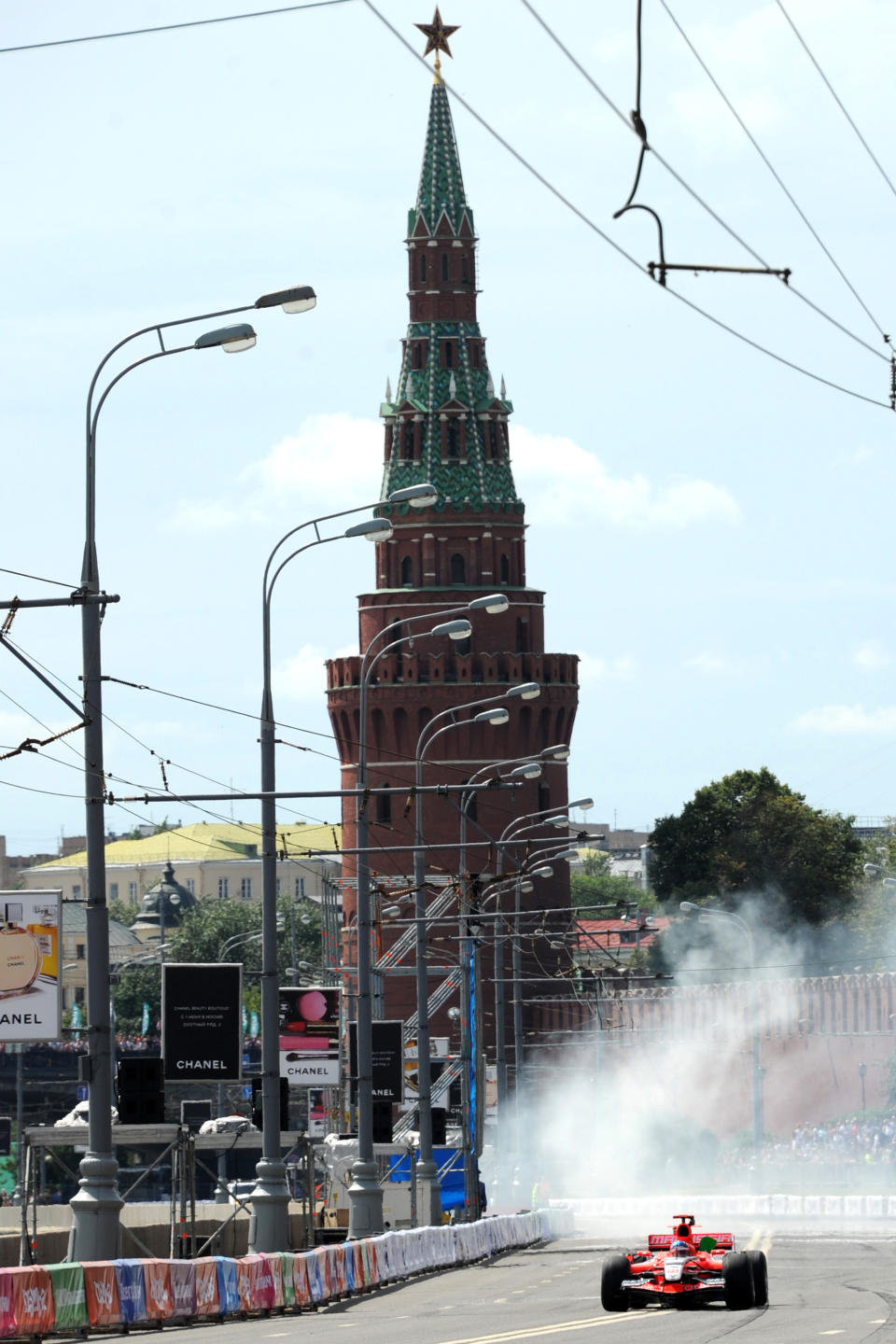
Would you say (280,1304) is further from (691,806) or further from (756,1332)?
Answer: (691,806)

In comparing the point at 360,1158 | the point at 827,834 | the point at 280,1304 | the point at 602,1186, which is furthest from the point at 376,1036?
the point at 827,834

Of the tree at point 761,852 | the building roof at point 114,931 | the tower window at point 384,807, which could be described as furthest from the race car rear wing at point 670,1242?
the building roof at point 114,931

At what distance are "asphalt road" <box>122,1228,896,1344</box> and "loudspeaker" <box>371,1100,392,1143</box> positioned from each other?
255cm

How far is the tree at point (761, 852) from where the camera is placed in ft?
408

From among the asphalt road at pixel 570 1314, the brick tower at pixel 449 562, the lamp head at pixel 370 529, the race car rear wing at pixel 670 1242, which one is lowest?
the asphalt road at pixel 570 1314

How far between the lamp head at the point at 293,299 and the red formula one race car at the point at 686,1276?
11112 millimetres

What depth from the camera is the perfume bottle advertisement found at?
43.4 metres

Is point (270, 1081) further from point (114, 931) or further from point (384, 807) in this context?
point (114, 931)

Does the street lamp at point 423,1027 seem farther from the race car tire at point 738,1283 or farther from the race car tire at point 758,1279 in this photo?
the race car tire at point 738,1283

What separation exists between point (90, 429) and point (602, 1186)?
255 ft

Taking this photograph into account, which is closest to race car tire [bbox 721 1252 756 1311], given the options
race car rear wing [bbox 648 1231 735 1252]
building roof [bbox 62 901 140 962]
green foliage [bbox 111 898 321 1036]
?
race car rear wing [bbox 648 1231 735 1252]

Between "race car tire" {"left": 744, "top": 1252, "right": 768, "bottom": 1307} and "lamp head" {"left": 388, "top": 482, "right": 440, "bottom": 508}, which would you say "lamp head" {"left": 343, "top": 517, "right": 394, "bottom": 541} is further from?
"race car tire" {"left": 744, "top": 1252, "right": 768, "bottom": 1307}

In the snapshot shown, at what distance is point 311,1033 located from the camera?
167 ft

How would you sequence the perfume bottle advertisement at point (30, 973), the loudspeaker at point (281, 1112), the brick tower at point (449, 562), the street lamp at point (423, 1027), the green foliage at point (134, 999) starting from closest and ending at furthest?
the loudspeaker at point (281, 1112), the perfume bottle advertisement at point (30, 973), the street lamp at point (423, 1027), the brick tower at point (449, 562), the green foliage at point (134, 999)
